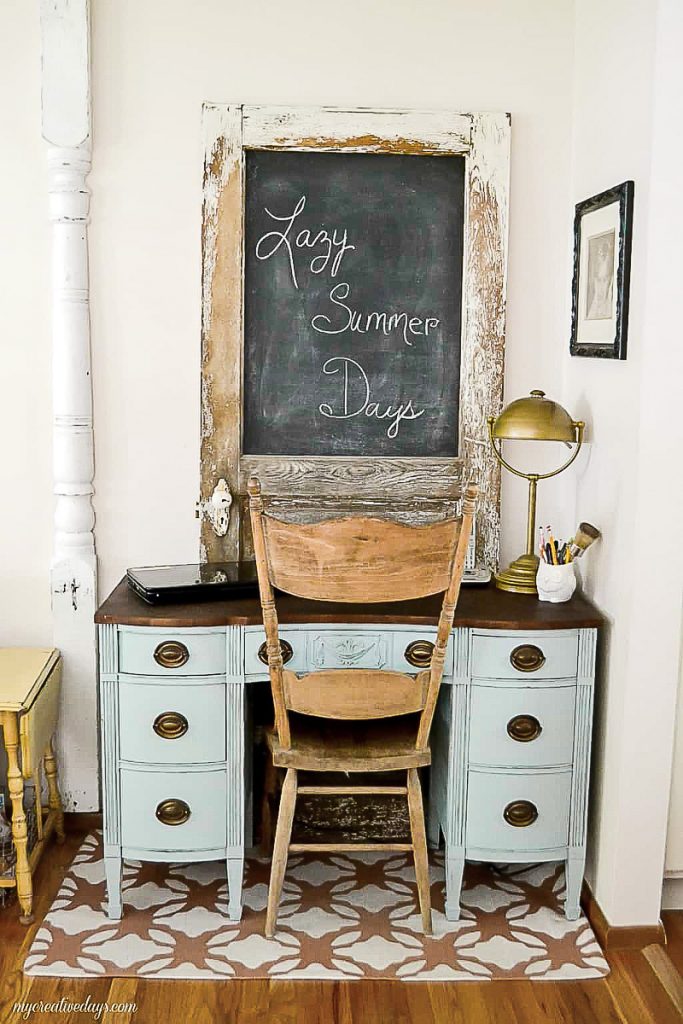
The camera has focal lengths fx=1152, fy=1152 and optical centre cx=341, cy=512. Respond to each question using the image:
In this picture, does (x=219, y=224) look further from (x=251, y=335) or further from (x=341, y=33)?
(x=341, y=33)

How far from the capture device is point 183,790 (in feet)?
9.63

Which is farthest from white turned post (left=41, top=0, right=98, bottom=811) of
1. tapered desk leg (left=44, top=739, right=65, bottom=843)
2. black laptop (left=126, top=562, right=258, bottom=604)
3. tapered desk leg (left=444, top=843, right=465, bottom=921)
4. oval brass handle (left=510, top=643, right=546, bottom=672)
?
oval brass handle (left=510, top=643, right=546, bottom=672)

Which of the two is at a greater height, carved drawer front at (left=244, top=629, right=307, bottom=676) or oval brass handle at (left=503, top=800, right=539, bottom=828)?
carved drawer front at (left=244, top=629, right=307, bottom=676)

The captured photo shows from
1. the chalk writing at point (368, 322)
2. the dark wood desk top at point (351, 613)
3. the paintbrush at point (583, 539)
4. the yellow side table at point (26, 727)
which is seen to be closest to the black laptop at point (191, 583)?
the dark wood desk top at point (351, 613)

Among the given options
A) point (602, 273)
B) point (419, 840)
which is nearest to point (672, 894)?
point (419, 840)

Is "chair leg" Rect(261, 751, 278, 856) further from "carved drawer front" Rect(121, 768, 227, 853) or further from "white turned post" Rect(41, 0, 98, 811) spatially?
"white turned post" Rect(41, 0, 98, 811)

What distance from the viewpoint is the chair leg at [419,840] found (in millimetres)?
2855

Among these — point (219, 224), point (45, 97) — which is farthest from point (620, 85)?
point (45, 97)

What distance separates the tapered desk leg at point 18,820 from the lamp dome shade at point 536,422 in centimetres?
148

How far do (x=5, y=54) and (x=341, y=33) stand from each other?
92 cm

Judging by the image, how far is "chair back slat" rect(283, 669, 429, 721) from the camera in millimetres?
2734

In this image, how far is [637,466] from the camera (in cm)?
270

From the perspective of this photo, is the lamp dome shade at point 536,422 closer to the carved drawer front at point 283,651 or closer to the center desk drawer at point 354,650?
the center desk drawer at point 354,650

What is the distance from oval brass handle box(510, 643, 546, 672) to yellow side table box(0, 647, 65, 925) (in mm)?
1249
